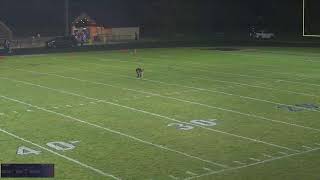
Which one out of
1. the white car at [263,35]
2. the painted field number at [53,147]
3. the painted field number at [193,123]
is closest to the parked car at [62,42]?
the white car at [263,35]

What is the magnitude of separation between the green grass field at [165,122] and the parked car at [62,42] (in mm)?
19315

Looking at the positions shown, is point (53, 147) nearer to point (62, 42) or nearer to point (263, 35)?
point (62, 42)

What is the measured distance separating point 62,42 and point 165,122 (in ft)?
108

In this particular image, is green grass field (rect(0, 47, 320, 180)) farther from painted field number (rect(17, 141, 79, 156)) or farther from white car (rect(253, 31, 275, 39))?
white car (rect(253, 31, 275, 39))

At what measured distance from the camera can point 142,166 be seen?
9562 millimetres

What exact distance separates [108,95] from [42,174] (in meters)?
12.2

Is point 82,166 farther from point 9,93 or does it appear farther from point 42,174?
point 9,93

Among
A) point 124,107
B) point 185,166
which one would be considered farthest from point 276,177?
point 124,107

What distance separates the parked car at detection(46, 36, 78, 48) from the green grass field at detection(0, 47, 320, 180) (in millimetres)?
19315

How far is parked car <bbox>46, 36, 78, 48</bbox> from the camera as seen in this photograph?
45000 millimetres

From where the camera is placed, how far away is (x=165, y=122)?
13578mm
